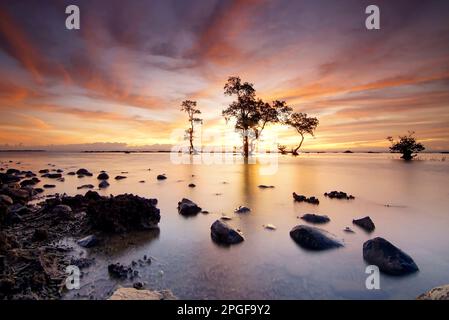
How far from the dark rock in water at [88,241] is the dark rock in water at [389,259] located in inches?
239

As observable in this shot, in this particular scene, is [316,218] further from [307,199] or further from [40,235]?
[40,235]

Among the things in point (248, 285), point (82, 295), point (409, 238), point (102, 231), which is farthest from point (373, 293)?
point (102, 231)

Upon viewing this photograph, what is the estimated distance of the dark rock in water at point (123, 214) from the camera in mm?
6758

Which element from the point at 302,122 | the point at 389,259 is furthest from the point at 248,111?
the point at 389,259

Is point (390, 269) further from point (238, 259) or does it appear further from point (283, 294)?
point (238, 259)

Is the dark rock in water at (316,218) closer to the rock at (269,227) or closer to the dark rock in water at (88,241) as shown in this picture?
the rock at (269,227)

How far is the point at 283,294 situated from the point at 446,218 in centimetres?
759

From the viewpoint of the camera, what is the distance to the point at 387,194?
490 inches

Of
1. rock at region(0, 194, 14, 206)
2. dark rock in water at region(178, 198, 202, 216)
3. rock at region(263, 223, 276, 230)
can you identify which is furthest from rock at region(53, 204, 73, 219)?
rock at region(263, 223, 276, 230)

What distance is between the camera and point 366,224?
22.9 ft

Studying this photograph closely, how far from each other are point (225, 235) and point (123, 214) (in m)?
3.17

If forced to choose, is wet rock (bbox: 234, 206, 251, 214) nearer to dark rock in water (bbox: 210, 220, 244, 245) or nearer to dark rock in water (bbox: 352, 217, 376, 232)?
dark rock in water (bbox: 210, 220, 244, 245)

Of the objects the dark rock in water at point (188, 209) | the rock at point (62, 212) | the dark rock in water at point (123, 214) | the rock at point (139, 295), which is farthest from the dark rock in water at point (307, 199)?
the rock at point (62, 212)

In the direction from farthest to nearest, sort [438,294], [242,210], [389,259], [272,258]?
1. [242,210]
2. [272,258]
3. [389,259]
4. [438,294]
